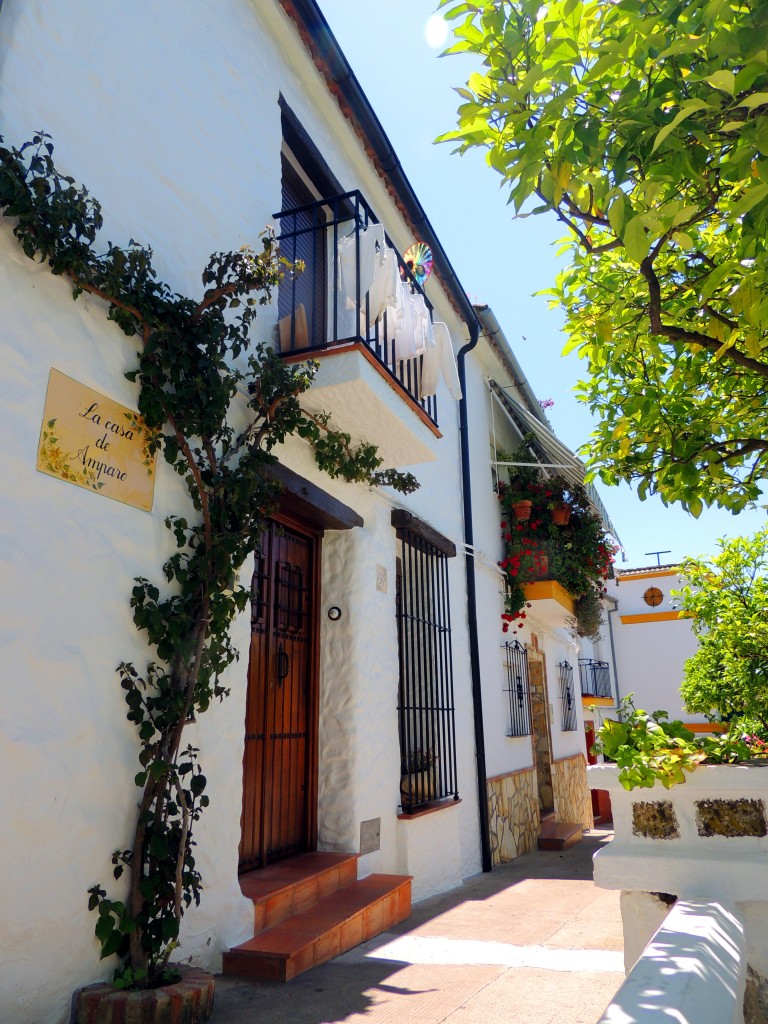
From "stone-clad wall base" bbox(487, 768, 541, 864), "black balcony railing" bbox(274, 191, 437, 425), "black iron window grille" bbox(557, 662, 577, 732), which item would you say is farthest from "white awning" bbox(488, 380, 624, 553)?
"black balcony railing" bbox(274, 191, 437, 425)

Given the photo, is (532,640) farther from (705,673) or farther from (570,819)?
(705,673)

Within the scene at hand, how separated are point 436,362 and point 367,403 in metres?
1.38

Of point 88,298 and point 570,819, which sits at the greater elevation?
point 88,298

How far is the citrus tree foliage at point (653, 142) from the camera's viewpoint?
2.16 m

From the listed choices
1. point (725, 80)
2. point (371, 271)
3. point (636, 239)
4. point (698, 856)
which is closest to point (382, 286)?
point (371, 271)

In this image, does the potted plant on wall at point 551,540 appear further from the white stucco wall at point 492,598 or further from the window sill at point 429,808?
the window sill at point 429,808

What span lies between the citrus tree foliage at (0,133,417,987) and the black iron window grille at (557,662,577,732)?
365 inches

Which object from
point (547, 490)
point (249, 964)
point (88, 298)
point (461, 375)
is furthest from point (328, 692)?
point (547, 490)

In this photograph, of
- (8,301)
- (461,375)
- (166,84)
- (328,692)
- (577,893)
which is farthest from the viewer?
(461,375)

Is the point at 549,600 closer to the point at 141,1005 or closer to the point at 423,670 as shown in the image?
the point at 423,670

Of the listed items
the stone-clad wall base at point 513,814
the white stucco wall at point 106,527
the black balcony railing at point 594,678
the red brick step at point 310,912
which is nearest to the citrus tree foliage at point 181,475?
the white stucco wall at point 106,527

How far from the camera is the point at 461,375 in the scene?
8898 millimetres

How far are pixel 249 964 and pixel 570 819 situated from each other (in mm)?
9137

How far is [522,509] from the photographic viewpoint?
32.0 feet
